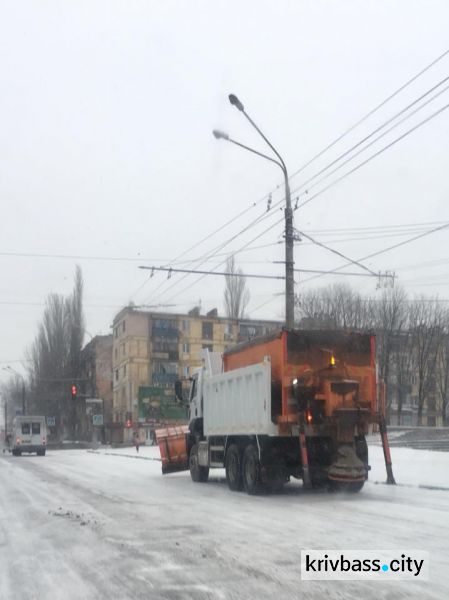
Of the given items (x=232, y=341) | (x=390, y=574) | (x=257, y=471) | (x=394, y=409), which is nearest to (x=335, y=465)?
(x=257, y=471)

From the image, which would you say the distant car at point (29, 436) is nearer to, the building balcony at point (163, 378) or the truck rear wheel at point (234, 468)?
the building balcony at point (163, 378)

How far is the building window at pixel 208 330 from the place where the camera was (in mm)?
82688

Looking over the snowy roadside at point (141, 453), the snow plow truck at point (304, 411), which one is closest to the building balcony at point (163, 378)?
the snowy roadside at point (141, 453)

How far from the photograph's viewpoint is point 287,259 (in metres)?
21.5

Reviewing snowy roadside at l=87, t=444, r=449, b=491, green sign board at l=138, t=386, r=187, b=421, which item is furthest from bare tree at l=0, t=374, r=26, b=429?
snowy roadside at l=87, t=444, r=449, b=491

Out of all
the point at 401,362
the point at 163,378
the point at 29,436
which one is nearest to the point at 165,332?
the point at 163,378

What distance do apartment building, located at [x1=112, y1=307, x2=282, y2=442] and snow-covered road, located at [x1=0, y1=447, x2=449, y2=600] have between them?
60.3 metres

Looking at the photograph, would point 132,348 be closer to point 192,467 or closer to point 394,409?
point 394,409

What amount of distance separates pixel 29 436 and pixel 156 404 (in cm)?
1885

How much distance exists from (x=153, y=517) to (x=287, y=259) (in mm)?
9960

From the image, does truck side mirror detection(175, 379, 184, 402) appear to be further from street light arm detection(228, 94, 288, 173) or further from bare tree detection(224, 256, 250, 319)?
bare tree detection(224, 256, 250, 319)

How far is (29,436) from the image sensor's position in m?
52.3

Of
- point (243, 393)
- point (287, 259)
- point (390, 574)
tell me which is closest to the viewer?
point (390, 574)

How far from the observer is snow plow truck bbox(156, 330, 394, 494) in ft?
52.7
